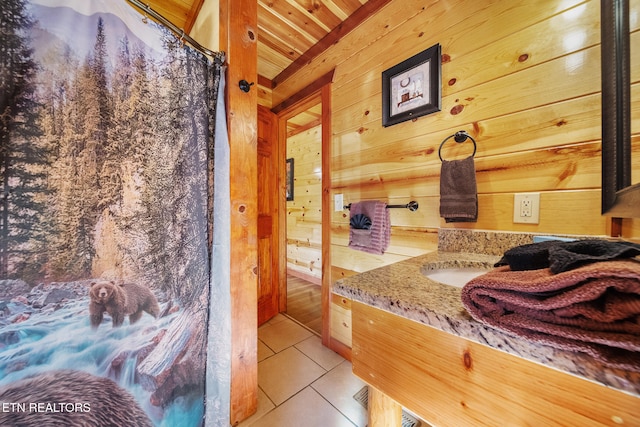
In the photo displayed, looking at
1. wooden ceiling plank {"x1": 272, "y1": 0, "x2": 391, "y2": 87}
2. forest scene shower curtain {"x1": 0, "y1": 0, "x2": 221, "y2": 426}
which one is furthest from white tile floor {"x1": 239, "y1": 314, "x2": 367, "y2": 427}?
wooden ceiling plank {"x1": 272, "y1": 0, "x2": 391, "y2": 87}

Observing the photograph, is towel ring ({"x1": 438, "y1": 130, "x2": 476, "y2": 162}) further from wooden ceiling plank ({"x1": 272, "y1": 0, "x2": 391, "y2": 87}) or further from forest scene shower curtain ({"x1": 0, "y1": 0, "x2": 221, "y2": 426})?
forest scene shower curtain ({"x1": 0, "y1": 0, "x2": 221, "y2": 426})

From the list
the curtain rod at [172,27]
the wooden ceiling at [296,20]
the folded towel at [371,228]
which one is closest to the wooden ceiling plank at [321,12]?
the wooden ceiling at [296,20]

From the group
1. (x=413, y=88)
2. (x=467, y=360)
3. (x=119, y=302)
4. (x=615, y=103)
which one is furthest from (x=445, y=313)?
(x=413, y=88)

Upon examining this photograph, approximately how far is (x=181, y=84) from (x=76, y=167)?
1.72 ft

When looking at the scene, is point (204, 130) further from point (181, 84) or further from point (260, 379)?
point (260, 379)

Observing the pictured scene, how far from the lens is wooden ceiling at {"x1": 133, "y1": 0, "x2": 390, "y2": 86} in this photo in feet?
4.92

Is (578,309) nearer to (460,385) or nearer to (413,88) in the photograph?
(460,385)

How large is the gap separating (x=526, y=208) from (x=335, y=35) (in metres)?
1.79

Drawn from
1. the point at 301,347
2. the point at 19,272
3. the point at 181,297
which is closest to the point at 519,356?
the point at 181,297

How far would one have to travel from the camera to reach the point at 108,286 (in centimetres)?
77

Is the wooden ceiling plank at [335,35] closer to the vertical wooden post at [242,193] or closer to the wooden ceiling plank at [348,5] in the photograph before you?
the wooden ceiling plank at [348,5]

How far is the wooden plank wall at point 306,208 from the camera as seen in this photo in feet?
10.9

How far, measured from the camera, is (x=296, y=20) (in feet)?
5.37

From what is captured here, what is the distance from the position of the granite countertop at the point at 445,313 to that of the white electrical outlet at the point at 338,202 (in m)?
0.97
